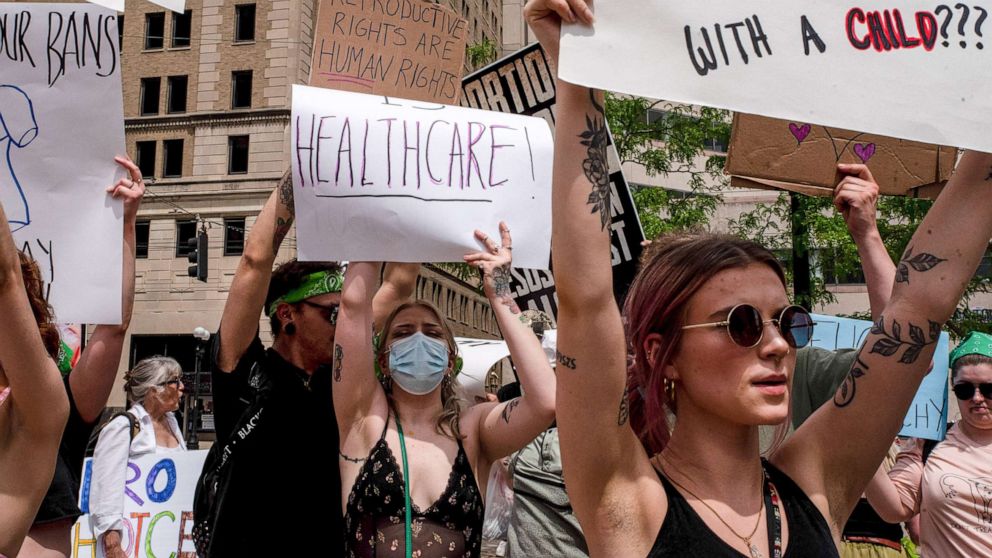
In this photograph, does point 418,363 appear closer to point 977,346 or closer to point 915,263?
point 915,263

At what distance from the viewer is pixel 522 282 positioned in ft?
16.0

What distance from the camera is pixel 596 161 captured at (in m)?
1.75

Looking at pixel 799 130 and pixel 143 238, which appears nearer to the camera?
pixel 799 130

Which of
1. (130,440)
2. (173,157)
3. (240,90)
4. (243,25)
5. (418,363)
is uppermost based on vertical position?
(243,25)

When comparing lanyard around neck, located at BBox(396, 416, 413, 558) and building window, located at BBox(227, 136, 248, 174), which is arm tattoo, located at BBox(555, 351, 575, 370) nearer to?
lanyard around neck, located at BBox(396, 416, 413, 558)

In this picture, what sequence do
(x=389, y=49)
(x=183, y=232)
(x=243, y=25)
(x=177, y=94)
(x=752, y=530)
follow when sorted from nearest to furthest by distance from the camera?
(x=752, y=530)
(x=389, y=49)
(x=183, y=232)
(x=243, y=25)
(x=177, y=94)

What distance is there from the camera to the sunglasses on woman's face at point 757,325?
5.94 feet

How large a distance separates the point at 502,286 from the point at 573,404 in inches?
55.0

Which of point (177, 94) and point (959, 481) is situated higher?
point (177, 94)

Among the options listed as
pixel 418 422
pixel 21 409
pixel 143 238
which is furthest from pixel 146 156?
pixel 21 409

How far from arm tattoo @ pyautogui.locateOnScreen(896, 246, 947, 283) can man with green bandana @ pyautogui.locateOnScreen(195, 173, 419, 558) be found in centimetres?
181

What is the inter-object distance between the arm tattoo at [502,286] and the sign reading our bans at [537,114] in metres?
1.43

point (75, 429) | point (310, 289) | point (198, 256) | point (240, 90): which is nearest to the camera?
point (75, 429)

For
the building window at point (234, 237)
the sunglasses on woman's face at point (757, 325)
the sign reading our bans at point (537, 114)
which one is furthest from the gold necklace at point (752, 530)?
the building window at point (234, 237)
